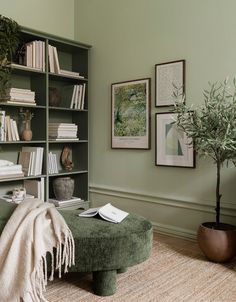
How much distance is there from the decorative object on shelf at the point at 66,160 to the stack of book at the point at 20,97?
2.53 ft

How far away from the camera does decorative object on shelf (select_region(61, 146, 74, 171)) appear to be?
3.87 metres

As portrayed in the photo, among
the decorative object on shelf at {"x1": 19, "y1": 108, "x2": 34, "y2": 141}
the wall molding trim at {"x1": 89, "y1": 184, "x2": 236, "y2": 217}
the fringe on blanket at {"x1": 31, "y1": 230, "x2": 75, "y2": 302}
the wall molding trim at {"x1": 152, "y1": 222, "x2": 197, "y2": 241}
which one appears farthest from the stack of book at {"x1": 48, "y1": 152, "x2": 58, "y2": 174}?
the fringe on blanket at {"x1": 31, "y1": 230, "x2": 75, "y2": 302}

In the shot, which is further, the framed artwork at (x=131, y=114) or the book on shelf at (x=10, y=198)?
the framed artwork at (x=131, y=114)

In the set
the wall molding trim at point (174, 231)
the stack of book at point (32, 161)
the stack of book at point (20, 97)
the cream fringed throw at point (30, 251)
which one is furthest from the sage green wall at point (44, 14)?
the wall molding trim at point (174, 231)

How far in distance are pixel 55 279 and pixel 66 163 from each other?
5.96 feet

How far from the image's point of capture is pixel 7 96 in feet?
10.5

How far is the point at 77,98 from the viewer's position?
3805 mm

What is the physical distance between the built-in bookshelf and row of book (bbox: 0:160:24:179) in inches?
1.2

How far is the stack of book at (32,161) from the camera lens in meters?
3.40

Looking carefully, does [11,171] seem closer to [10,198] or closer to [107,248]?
[10,198]

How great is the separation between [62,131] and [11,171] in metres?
0.75

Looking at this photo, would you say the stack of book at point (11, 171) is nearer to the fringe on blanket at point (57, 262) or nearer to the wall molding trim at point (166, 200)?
the wall molding trim at point (166, 200)

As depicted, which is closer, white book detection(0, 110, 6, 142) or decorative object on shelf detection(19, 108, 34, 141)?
white book detection(0, 110, 6, 142)

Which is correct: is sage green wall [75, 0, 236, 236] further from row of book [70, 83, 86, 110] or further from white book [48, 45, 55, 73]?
white book [48, 45, 55, 73]
